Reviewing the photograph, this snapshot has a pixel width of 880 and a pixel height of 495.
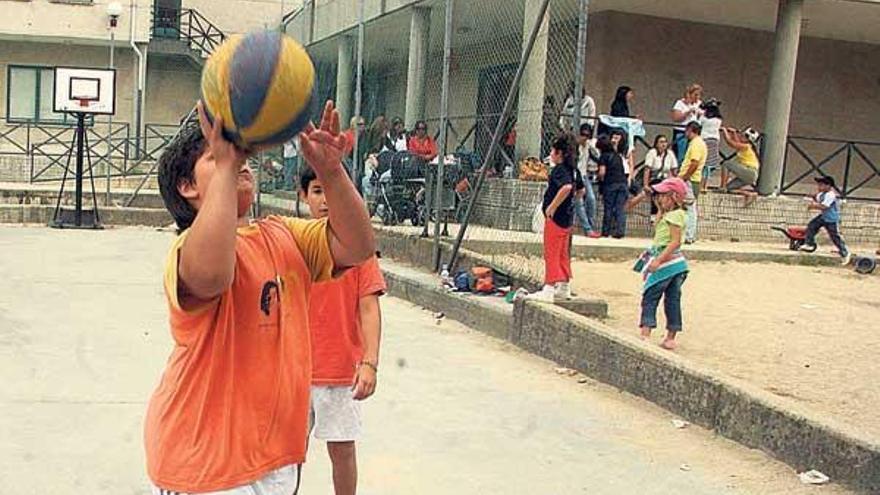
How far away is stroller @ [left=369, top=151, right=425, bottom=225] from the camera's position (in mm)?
14102

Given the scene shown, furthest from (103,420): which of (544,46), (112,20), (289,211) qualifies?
(112,20)

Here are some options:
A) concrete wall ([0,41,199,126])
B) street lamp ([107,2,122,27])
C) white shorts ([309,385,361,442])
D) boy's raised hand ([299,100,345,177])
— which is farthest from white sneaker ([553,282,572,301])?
street lamp ([107,2,122,27])

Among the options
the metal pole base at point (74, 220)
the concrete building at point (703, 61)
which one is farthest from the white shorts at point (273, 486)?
the metal pole base at point (74, 220)

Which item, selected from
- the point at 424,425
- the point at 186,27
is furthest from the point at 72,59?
the point at 424,425

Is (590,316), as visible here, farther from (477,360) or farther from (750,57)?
(750,57)

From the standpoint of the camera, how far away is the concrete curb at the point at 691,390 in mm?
4938

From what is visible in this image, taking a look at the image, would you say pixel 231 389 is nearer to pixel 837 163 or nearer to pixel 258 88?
pixel 258 88

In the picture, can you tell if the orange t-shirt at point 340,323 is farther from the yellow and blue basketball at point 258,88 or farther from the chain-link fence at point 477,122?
the chain-link fence at point 477,122

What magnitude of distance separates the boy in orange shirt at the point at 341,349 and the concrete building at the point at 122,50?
25.7 meters

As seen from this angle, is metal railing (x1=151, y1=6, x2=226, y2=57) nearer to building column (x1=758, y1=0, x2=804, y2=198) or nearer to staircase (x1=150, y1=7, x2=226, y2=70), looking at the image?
staircase (x1=150, y1=7, x2=226, y2=70)

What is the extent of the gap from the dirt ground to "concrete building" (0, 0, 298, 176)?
64.8ft

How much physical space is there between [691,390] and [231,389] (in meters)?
4.24

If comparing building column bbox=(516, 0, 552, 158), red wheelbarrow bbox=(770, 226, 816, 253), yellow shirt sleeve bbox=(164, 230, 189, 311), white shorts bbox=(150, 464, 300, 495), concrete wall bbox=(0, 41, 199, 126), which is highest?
concrete wall bbox=(0, 41, 199, 126)

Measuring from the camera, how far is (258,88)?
7.01ft
